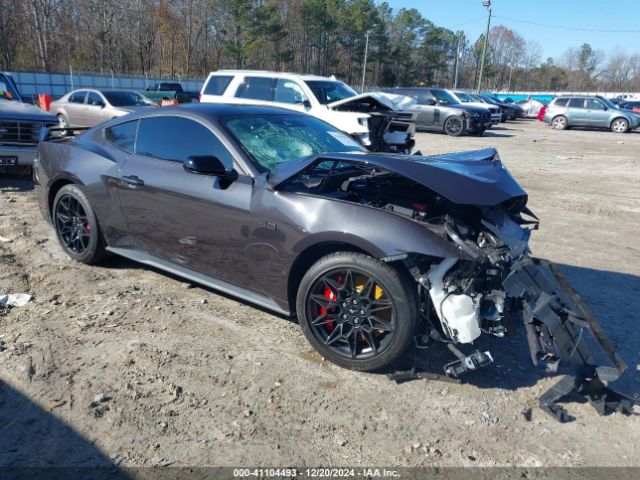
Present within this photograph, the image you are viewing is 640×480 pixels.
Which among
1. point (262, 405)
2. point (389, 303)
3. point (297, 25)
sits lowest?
point (262, 405)

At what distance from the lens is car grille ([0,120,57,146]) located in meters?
7.89

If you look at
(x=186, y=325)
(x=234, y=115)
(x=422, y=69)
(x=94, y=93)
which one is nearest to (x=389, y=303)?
(x=186, y=325)

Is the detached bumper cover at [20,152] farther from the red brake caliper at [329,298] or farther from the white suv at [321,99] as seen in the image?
the red brake caliper at [329,298]

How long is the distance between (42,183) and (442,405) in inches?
175

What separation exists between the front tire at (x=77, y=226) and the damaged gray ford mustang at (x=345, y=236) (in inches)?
6.9

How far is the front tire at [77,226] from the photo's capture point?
479 centimetres

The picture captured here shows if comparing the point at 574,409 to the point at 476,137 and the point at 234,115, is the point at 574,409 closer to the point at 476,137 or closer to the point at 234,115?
the point at 234,115

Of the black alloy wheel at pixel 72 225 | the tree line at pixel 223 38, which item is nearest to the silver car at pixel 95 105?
the black alloy wheel at pixel 72 225

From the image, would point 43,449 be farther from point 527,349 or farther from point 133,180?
point 527,349

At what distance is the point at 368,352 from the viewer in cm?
329

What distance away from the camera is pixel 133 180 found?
4.34m

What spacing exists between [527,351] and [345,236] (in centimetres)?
162

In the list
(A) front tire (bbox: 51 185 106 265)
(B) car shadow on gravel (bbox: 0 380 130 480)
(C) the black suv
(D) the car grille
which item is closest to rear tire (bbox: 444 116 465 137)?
(C) the black suv

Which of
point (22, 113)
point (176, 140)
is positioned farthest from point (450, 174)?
point (22, 113)
